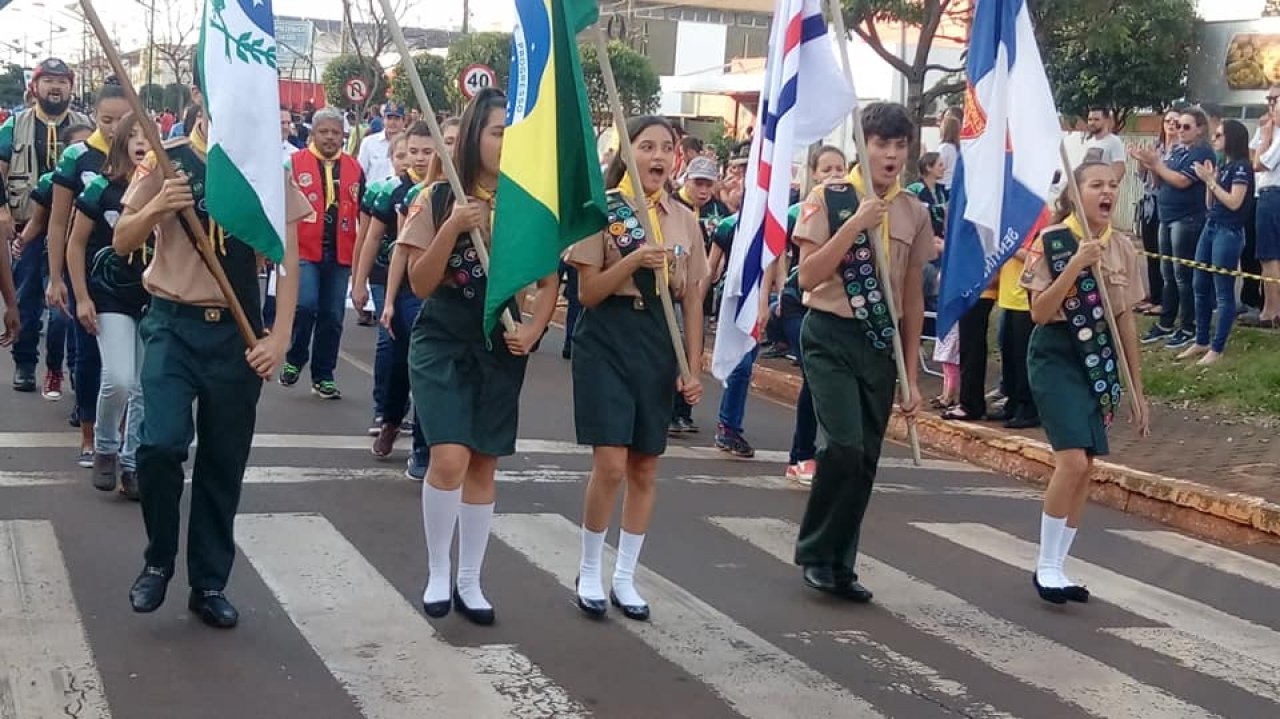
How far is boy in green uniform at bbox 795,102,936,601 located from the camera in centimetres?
660

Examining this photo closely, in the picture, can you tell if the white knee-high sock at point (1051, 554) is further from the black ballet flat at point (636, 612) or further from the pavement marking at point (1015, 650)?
the black ballet flat at point (636, 612)

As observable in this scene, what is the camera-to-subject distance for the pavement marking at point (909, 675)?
18.0 ft

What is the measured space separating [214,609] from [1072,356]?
12.2 ft

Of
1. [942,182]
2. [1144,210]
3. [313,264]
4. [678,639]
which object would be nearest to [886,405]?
[678,639]

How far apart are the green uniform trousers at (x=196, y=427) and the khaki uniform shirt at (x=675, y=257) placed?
1325mm

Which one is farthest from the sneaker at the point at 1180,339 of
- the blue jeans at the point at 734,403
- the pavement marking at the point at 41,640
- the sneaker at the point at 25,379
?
the pavement marking at the point at 41,640

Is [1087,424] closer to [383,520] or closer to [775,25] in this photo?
[775,25]

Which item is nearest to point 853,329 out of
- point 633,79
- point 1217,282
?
point 1217,282

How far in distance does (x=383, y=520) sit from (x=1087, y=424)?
3300 mm

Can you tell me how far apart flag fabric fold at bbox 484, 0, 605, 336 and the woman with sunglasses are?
893 centimetres

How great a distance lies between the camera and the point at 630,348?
20.2 ft

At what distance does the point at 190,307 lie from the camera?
568 cm

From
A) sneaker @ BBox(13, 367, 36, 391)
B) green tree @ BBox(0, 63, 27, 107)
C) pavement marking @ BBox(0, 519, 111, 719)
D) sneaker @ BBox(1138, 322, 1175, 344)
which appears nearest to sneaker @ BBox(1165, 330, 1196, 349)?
→ sneaker @ BBox(1138, 322, 1175, 344)

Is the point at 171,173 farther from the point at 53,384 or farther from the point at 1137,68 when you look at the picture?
the point at 1137,68
